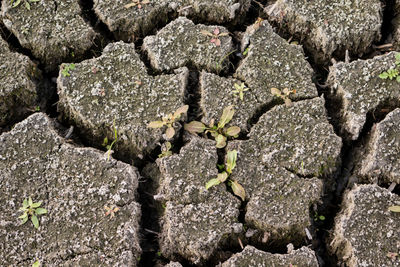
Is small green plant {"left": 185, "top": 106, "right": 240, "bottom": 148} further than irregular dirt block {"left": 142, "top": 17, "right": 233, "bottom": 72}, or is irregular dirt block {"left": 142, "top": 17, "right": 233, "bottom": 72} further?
irregular dirt block {"left": 142, "top": 17, "right": 233, "bottom": 72}

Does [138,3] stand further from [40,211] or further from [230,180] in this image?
[40,211]

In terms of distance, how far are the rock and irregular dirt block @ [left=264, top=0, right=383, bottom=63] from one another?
150 millimetres

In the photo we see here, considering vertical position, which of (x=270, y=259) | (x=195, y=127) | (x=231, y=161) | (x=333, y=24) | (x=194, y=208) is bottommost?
(x=270, y=259)

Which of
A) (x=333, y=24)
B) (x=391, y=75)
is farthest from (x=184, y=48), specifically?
(x=391, y=75)

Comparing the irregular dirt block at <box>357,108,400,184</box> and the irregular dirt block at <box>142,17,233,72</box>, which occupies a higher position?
the irregular dirt block at <box>142,17,233,72</box>

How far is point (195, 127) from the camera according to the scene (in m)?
2.26

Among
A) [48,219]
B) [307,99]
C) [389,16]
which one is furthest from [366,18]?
[48,219]

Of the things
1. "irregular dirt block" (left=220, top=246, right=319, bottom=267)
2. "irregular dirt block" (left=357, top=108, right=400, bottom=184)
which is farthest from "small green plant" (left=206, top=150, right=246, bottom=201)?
"irregular dirt block" (left=357, top=108, right=400, bottom=184)

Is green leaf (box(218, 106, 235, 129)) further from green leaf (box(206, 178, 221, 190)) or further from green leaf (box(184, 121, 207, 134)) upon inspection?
green leaf (box(206, 178, 221, 190))

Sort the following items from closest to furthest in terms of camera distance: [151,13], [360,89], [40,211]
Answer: [40,211]
[360,89]
[151,13]

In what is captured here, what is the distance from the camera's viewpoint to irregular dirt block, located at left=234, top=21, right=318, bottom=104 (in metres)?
2.37

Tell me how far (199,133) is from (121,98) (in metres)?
0.48

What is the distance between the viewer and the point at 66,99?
7.66 feet

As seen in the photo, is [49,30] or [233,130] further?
[49,30]
